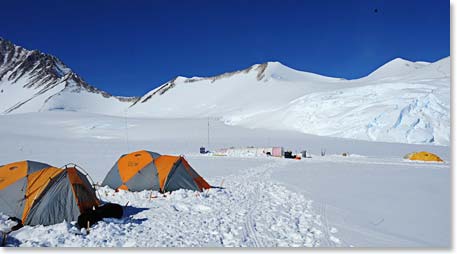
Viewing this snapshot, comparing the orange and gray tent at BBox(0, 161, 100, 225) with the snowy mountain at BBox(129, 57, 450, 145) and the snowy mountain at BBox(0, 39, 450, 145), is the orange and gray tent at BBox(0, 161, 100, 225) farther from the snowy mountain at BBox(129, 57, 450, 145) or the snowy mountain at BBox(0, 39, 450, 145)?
the snowy mountain at BBox(129, 57, 450, 145)

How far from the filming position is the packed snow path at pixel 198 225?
6.13 meters

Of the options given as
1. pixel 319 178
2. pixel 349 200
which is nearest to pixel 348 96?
pixel 319 178

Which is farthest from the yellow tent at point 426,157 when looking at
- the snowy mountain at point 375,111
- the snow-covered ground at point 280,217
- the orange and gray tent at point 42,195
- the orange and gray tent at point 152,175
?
the orange and gray tent at point 42,195

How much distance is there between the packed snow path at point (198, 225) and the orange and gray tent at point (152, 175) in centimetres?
50

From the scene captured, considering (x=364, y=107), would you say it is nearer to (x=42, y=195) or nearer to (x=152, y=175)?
(x=152, y=175)

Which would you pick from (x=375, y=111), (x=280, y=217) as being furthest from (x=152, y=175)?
(x=375, y=111)

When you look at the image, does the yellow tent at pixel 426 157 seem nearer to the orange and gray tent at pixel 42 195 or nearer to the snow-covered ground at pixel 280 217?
the snow-covered ground at pixel 280 217

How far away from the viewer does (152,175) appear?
36.0ft

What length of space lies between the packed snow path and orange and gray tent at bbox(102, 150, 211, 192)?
1.63 feet

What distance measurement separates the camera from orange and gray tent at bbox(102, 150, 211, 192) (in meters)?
10.8

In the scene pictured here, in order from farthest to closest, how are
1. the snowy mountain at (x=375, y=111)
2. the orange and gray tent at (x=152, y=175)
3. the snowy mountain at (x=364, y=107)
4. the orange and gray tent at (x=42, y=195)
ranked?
the snowy mountain at (x=364, y=107) < the snowy mountain at (x=375, y=111) < the orange and gray tent at (x=152, y=175) < the orange and gray tent at (x=42, y=195)

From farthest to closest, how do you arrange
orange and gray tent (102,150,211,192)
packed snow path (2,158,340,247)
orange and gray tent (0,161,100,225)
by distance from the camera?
orange and gray tent (102,150,211,192) → orange and gray tent (0,161,100,225) → packed snow path (2,158,340,247)

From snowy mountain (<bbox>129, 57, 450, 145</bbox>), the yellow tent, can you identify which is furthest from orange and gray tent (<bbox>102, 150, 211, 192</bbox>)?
snowy mountain (<bbox>129, 57, 450, 145</bbox>)

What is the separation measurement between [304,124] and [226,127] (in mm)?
15292
